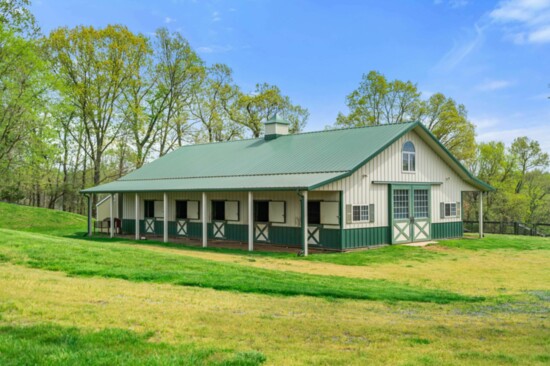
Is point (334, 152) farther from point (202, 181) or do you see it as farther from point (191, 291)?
point (191, 291)

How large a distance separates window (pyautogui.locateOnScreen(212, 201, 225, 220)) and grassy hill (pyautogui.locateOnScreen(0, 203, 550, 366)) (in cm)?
840


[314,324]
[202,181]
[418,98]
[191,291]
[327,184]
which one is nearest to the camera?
[314,324]

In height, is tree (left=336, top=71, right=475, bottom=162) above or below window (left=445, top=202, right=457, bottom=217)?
above

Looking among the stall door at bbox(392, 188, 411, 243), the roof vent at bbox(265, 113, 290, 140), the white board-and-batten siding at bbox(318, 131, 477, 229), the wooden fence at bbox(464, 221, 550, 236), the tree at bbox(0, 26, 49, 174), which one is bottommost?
the wooden fence at bbox(464, 221, 550, 236)

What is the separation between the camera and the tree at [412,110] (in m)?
40.1

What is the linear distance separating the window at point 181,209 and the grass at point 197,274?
33.4 ft

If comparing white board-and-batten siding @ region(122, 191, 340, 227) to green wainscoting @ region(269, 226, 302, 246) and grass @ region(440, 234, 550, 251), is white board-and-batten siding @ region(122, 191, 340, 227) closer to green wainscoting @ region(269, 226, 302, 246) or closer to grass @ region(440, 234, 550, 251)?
green wainscoting @ region(269, 226, 302, 246)

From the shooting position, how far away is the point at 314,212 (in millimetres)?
18656

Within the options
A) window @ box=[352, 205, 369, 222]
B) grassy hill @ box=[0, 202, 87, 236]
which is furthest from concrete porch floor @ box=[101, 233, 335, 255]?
grassy hill @ box=[0, 202, 87, 236]

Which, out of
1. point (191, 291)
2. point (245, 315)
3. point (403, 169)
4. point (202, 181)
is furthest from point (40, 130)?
point (245, 315)

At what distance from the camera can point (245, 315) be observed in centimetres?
666

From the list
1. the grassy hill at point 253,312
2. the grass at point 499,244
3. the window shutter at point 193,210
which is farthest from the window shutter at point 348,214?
the window shutter at point 193,210

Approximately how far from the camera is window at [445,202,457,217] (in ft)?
74.4

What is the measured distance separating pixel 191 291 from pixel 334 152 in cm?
1280
